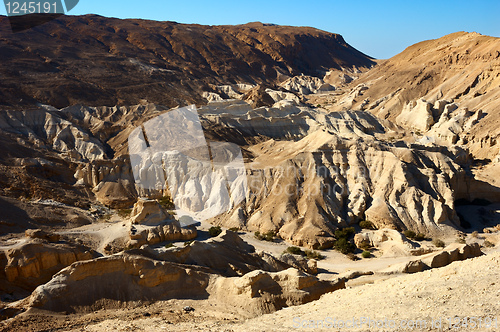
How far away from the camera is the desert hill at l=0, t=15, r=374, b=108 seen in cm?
8375

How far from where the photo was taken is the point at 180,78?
347 feet

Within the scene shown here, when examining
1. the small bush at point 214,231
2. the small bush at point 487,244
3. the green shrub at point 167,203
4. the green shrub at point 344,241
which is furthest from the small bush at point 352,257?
the green shrub at point 167,203

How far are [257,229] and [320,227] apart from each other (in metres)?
5.17

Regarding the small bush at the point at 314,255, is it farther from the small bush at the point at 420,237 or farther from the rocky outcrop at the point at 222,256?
the small bush at the point at 420,237

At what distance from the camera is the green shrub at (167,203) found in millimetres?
42028

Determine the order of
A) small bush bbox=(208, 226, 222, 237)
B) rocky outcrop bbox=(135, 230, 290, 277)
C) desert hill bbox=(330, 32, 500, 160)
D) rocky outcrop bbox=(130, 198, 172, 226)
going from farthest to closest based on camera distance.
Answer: desert hill bbox=(330, 32, 500, 160) → small bush bbox=(208, 226, 222, 237) → rocky outcrop bbox=(130, 198, 172, 226) → rocky outcrop bbox=(135, 230, 290, 277)

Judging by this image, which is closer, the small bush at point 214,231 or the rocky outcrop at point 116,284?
the rocky outcrop at point 116,284

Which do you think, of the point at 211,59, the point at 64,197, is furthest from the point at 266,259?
the point at 211,59

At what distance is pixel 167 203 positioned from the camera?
42719 millimetres

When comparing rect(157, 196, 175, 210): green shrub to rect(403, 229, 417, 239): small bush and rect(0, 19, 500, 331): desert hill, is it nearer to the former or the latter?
rect(0, 19, 500, 331): desert hill

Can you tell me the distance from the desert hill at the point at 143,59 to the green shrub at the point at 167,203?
38.0m

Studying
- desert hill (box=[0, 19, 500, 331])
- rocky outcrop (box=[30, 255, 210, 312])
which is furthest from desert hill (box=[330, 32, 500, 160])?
rocky outcrop (box=[30, 255, 210, 312])

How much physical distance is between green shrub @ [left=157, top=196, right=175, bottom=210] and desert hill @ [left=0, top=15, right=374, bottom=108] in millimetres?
38013

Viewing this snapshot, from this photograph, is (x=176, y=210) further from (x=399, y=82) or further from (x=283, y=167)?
(x=399, y=82)
